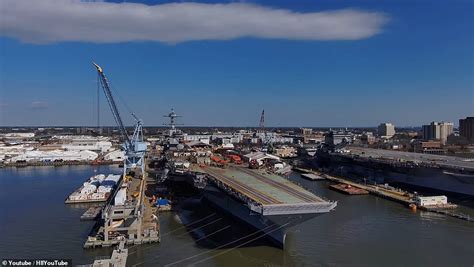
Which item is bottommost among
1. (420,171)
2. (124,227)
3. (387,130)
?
(124,227)

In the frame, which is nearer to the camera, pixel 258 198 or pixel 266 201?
pixel 266 201

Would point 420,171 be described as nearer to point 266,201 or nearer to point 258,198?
point 258,198

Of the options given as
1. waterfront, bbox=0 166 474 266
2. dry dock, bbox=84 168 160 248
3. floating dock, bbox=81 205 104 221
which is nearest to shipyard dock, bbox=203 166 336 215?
waterfront, bbox=0 166 474 266

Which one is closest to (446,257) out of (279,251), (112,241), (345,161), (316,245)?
(316,245)

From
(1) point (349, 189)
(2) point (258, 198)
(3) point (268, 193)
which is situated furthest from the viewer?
(1) point (349, 189)

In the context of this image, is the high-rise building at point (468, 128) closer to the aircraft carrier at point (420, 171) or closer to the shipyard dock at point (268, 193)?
the aircraft carrier at point (420, 171)

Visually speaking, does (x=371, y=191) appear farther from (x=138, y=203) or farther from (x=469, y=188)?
(x=138, y=203)

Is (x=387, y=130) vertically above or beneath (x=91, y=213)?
above

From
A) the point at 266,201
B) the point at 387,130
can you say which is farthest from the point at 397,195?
the point at 387,130

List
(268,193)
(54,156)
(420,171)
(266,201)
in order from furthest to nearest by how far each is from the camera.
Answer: (54,156)
(420,171)
(268,193)
(266,201)
